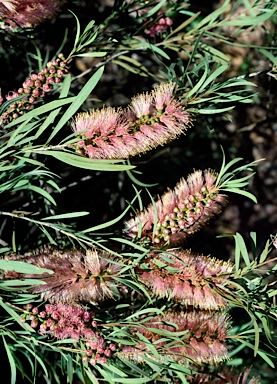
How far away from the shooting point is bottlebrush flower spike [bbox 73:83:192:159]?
0.50 meters

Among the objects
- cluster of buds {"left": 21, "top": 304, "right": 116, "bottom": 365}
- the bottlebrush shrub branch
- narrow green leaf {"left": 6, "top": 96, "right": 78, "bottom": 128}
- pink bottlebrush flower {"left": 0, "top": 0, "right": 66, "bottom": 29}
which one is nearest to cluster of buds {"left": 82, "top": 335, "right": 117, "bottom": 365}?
cluster of buds {"left": 21, "top": 304, "right": 116, "bottom": 365}

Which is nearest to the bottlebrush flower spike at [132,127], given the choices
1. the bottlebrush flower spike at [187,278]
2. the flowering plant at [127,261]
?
the flowering plant at [127,261]

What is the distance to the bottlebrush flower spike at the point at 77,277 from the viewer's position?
551 millimetres

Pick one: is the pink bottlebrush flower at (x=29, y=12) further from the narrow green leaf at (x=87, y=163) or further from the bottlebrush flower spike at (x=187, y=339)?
the bottlebrush flower spike at (x=187, y=339)

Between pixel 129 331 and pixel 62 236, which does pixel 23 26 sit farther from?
pixel 129 331

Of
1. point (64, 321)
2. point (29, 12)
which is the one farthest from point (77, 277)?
point (29, 12)

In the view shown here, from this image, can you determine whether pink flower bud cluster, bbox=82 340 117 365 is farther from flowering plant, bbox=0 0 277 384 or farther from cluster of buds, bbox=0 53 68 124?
cluster of buds, bbox=0 53 68 124

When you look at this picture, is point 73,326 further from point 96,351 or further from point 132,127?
point 132,127

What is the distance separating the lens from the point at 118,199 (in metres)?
1.01

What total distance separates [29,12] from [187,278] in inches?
13.3

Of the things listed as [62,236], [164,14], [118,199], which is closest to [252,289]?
[62,236]

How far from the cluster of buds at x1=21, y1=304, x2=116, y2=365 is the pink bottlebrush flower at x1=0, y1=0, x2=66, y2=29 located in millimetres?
306

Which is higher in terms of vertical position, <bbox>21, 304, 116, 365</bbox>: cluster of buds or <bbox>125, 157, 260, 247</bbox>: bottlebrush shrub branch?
<bbox>125, 157, 260, 247</bbox>: bottlebrush shrub branch

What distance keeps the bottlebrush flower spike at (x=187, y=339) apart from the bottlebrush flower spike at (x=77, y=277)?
7 centimetres
